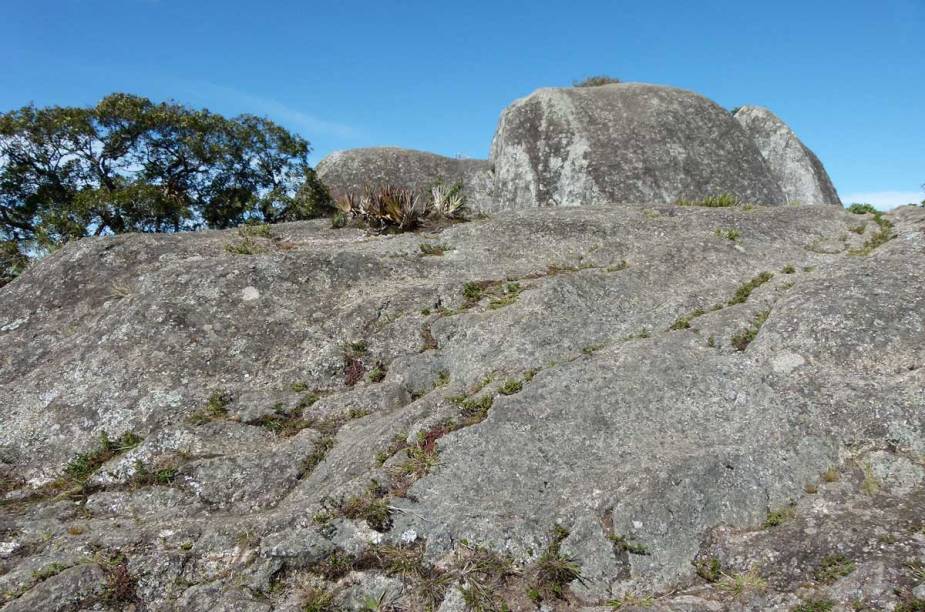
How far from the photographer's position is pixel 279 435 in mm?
8570

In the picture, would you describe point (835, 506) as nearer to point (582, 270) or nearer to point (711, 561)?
point (711, 561)

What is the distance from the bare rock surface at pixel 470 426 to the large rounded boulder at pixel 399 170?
45.2 ft

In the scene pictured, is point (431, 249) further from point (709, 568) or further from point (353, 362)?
point (709, 568)

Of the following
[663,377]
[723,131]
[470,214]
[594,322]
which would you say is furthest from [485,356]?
[723,131]

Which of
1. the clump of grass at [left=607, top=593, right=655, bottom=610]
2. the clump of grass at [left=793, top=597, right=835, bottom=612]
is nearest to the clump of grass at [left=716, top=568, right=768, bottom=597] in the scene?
the clump of grass at [left=793, top=597, right=835, bottom=612]

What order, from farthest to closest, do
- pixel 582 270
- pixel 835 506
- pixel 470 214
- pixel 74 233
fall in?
1. pixel 74 233
2. pixel 470 214
3. pixel 582 270
4. pixel 835 506

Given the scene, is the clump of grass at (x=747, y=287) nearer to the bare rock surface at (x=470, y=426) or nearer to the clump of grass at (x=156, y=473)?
the bare rock surface at (x=470, y=426)

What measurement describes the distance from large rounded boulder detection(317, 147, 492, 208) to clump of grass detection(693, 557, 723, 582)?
2084 cm

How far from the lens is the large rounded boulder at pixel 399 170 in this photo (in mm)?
26175

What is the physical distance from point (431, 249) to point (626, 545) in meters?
8.17

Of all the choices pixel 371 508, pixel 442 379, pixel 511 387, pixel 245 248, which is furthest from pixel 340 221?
pixel 371 508

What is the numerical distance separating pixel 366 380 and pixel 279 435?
5.08 feet

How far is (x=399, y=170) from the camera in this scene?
1070 inches

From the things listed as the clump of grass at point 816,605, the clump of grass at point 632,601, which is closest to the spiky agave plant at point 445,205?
the clump of grass at point 632,601
